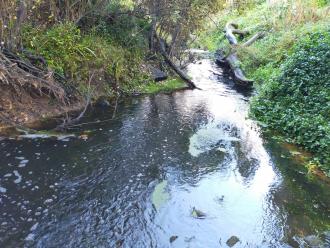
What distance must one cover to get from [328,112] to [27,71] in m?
6.80

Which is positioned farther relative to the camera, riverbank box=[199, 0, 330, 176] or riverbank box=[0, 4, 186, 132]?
riverbank box=[0, 4, 186, 132]

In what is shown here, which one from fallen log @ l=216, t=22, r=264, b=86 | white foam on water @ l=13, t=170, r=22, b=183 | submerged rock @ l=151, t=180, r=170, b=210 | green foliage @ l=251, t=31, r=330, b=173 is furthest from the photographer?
fallen log @ l=216, t=22, r=264, b=86

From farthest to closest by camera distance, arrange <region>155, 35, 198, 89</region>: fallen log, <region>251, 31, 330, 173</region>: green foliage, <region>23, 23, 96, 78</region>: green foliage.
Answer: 1. <region>155, 35, 198, 89</region>: fallen log
2. <region>23, 23, 96, 78</region>: green foliage
3. <region>251, 31, 330, 173</region>: green foliage

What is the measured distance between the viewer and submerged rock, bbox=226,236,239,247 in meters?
4.80

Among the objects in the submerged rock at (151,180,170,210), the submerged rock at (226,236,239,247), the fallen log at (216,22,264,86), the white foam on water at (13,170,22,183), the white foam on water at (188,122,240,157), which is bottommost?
the submerged rock at (226,236,239,247)

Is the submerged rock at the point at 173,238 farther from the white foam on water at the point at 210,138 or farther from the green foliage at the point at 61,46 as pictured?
the green foliage at the point at 61,46

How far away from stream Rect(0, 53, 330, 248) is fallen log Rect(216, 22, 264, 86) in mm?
5489

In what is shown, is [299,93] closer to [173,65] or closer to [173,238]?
[173,65]

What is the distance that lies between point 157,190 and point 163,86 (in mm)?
7058

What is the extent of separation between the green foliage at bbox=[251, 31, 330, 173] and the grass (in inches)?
124

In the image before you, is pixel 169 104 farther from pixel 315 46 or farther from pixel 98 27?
pixel 315 46

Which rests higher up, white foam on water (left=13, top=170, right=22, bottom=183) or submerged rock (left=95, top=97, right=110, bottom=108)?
submerged rock (left=95, top=97, right=110, bottom=108)

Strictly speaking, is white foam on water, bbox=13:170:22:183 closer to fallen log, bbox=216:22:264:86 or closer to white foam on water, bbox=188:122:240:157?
white foam on water, bbox=188:122:240:157

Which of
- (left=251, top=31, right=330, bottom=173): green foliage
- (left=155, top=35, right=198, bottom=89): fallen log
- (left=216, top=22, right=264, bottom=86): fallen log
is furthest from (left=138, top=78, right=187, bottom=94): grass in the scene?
(left=251, top=31, right=330, bottom=173): green foliage
